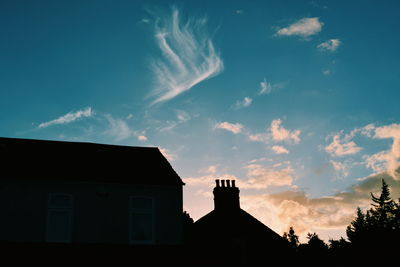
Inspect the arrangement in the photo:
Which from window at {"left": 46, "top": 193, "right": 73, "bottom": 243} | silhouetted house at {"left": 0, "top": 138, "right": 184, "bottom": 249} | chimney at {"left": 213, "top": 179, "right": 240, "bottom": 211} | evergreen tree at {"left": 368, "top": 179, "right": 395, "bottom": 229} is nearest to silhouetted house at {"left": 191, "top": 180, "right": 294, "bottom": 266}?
chimney at {"left": 213, "top": 179, "right": 240, "bottom": 211}

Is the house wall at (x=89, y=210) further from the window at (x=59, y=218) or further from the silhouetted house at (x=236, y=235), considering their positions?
the silhouetted house at (x=236, y=235)

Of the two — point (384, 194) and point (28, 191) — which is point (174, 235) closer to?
point (28, 191)

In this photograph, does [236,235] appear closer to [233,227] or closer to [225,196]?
[233,227]

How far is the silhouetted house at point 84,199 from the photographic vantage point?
1812 centimetres

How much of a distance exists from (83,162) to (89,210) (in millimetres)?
2836

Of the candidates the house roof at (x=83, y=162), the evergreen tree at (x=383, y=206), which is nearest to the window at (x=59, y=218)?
the house roof at (x=83, y=162)

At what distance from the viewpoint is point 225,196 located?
30.0m

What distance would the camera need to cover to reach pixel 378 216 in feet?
263

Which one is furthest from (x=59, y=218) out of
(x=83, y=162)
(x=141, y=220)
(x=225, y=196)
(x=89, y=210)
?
(x=225, y=196)

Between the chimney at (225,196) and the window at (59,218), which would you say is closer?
the window at (59,218)

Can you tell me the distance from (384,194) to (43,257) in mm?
81070

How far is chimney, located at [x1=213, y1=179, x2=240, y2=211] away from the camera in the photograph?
2994 centimetres

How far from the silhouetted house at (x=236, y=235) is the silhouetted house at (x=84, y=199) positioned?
393 inches

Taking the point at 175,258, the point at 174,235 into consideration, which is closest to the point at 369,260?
the point at 174,235
